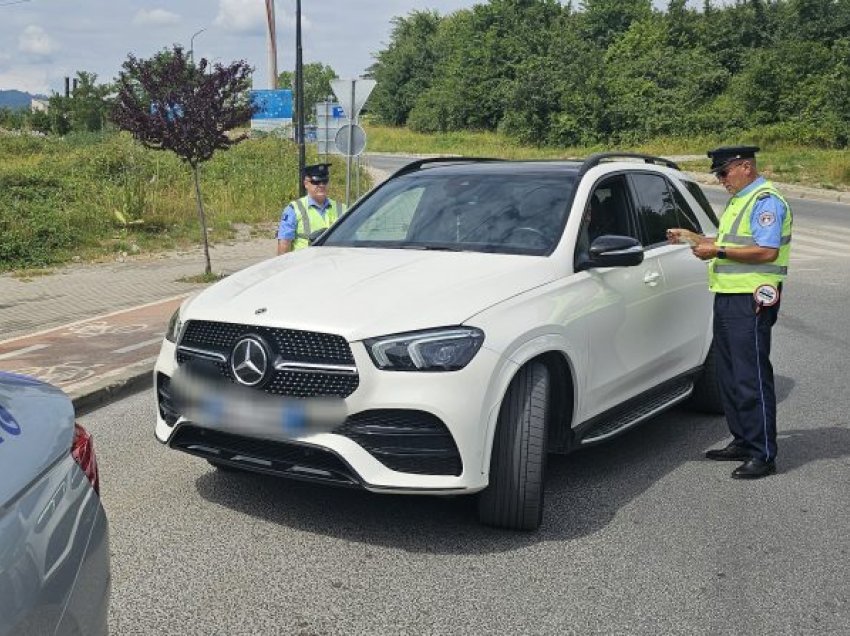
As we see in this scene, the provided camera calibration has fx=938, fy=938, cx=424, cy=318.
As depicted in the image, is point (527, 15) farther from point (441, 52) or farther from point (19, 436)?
point (19, 436)

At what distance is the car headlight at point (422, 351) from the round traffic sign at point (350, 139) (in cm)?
1113

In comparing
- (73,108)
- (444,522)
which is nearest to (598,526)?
(444,522)

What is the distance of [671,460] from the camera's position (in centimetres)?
544

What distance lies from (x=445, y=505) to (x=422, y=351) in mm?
1081

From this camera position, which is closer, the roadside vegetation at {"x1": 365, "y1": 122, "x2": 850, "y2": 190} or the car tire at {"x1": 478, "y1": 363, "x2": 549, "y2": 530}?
the car tire at {"x1": 478, "y1": 363, "x2": 549, "y2": 530}

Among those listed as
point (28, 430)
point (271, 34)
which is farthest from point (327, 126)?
point (271, 34)

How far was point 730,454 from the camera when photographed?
17.6 ft

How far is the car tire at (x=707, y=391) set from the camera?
6250 mm

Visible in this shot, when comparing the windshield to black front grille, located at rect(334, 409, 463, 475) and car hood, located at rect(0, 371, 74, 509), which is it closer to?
black front grille, located at rect(334, 409, 463, 475)

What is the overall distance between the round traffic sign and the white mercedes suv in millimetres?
9437

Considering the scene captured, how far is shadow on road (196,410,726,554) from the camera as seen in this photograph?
13.8 ft

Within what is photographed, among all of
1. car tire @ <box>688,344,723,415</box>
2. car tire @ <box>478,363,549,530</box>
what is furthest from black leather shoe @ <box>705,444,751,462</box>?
car tire @ <box>478,363,549,530</box>

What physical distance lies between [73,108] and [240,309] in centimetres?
5408

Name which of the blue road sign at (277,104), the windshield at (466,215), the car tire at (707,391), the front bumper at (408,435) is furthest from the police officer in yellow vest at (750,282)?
the blue road sign at (277,104)
